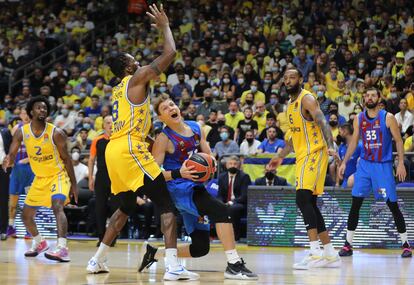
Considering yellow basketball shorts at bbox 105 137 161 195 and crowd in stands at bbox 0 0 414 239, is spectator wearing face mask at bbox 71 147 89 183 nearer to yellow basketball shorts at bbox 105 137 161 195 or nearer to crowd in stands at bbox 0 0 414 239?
crowd in stands at bbox 0 0 414 239

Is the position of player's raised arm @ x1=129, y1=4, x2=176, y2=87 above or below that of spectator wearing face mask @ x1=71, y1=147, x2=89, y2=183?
above

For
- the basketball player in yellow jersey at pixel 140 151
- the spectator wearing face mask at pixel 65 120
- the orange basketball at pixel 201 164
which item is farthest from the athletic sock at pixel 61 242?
the spectator wearing face mask at pixel 65 120

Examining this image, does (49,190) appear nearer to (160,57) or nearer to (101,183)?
(101,183)

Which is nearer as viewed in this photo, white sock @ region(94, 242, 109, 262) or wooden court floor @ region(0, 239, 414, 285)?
wooden court floor @ region(0, 239, 414, 285)

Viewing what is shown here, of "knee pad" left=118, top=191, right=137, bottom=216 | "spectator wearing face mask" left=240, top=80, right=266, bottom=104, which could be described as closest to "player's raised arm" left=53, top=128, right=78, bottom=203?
"knee pad" left=118, top=191, right=137, bottom=216

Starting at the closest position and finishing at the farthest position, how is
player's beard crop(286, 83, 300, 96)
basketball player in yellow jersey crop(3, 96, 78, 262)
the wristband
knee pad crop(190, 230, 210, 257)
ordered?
1. the wristband
2. knee pad crop(190, 230, 210, 257)
3. player's beard crop(286, 83, 300, 96)
4. basketball player in yellow jersey crop(3, 96, 78, 262)

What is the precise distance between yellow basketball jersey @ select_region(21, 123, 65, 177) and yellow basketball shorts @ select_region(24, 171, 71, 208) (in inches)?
3.5

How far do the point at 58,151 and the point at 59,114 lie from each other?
11.1m

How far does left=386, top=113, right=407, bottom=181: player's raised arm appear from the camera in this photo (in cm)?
1166

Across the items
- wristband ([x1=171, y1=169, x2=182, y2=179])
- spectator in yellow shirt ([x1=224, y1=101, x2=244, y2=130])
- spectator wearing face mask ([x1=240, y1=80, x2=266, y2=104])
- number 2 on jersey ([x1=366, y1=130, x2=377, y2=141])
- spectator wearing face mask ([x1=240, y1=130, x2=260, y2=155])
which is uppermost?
spectator wearing face mask ([x1=240, y1=80, x2=266, y2=104])

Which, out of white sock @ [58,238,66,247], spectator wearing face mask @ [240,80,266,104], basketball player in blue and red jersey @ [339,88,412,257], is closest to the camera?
white sock @ [58,238,66,247]

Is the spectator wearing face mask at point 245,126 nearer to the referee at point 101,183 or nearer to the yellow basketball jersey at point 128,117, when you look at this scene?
the referee at point 101,183

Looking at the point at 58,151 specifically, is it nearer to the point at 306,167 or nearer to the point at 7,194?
the point at 306,167

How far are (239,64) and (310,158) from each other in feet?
40.4
